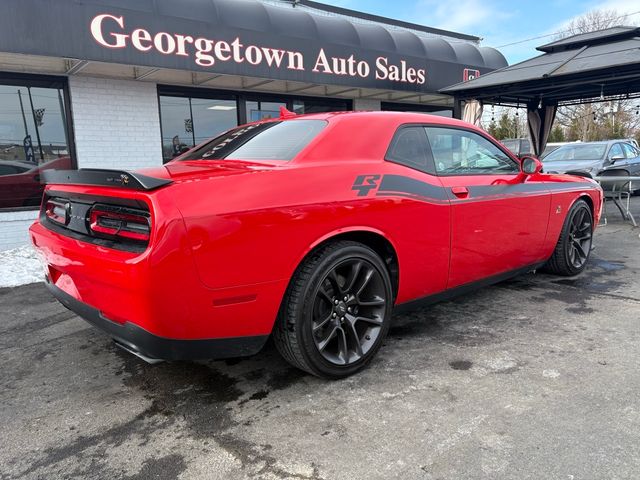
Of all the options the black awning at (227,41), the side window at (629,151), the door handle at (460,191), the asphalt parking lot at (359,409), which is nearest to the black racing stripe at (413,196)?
the door handle at (460,191)

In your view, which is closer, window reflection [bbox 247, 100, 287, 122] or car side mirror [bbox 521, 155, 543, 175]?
car side mirror [bbox 521, 155, 543, 175]

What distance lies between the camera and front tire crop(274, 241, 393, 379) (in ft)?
8.20

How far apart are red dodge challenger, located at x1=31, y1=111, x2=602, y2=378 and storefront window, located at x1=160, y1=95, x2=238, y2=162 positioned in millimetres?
5313

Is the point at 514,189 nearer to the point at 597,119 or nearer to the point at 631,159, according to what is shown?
the point at 631,159

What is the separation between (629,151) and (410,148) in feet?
39.5

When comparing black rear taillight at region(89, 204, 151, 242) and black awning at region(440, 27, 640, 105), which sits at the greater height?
black awning at region(440, 27, 640, 105)

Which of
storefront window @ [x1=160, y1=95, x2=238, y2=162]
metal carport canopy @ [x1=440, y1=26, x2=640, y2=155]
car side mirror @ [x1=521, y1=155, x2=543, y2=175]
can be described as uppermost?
metal carport canopy @ [x1=440, y1=26, x2=640, y2=155]

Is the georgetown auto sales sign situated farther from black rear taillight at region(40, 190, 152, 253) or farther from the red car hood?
the red car hood

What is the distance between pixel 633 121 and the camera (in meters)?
37.7

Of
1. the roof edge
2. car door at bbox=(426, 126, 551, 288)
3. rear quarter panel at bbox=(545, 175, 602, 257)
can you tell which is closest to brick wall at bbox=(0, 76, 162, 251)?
the roof edge

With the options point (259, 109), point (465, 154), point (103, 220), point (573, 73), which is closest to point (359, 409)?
point (103, 220)

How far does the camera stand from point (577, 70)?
28.6ft

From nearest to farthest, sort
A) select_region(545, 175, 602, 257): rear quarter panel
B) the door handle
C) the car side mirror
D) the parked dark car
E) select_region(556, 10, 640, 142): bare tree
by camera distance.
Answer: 1. the door handle
2. the car side mirror
3. select_region(545, 175, 602, 257): rear quarter panel
4. the parked dark car
5. select_region(556, 10, 640, 142): bare tree

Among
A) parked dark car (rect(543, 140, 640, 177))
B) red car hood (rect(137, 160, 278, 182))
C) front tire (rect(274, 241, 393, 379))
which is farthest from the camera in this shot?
parked dark car (rect(543, 140, 640, 177))
